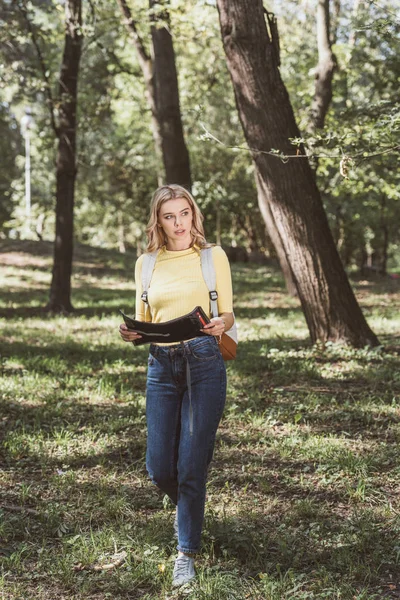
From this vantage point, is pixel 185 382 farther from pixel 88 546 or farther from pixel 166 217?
pixel 88 546

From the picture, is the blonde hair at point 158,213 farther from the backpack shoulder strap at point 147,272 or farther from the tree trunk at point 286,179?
the tree trunk at point 286,179

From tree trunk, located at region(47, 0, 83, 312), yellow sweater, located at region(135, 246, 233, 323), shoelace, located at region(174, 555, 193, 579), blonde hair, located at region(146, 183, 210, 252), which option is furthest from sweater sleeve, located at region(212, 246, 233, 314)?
tree trunk, located at region(47, 0, 83, 312)

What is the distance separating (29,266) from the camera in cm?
2148

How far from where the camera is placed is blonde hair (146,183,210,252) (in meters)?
3.75

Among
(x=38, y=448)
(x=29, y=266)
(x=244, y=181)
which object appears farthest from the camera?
(x=244, y=181)

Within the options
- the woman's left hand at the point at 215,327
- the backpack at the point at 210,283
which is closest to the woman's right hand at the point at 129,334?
the backpack at the point at 210,283

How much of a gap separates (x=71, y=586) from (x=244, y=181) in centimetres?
2756

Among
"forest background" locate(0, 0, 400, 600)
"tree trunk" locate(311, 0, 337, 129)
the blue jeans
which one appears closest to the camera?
the blue jeans

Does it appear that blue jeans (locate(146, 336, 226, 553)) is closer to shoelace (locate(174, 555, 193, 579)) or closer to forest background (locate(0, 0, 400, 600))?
shoelace (locate(174, 555, 193, 579))

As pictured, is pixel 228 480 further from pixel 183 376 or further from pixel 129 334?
pixel 129 334

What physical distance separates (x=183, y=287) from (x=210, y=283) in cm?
15

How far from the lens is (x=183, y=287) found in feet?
12.0

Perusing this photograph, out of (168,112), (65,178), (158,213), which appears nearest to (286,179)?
(158,213)

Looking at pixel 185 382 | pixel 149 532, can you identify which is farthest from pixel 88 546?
pixel 185 382
